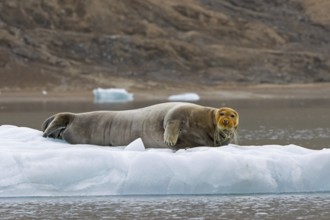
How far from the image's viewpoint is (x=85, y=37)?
53.9 meters

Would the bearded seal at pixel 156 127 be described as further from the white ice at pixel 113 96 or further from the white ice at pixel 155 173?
the white ice at pixel 113 96

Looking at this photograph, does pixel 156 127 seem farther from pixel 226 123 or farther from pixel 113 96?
pixel 113 96

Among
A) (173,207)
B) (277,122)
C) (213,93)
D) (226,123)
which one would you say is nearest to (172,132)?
(226,123)

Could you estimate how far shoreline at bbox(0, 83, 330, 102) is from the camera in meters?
41.8

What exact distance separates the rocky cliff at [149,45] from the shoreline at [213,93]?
1462 millimetres

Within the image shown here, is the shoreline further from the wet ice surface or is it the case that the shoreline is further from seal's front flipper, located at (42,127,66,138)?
the wet ice surface

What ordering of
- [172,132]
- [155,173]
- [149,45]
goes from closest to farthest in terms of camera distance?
[155,173]
[172,132]
[149,45]

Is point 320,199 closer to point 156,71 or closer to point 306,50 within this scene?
point 156,71

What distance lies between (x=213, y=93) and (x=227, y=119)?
3423cm

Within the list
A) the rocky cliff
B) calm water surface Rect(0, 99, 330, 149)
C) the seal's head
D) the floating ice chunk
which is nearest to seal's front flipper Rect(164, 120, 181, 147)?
the floating ice chunk

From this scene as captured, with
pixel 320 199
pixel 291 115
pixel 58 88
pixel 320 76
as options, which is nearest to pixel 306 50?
pixel 320 76

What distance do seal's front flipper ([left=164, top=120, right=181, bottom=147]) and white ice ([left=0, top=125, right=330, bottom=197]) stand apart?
0.63 meters

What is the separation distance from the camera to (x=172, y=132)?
37.2 feet

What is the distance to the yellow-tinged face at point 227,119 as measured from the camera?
11156 mm
